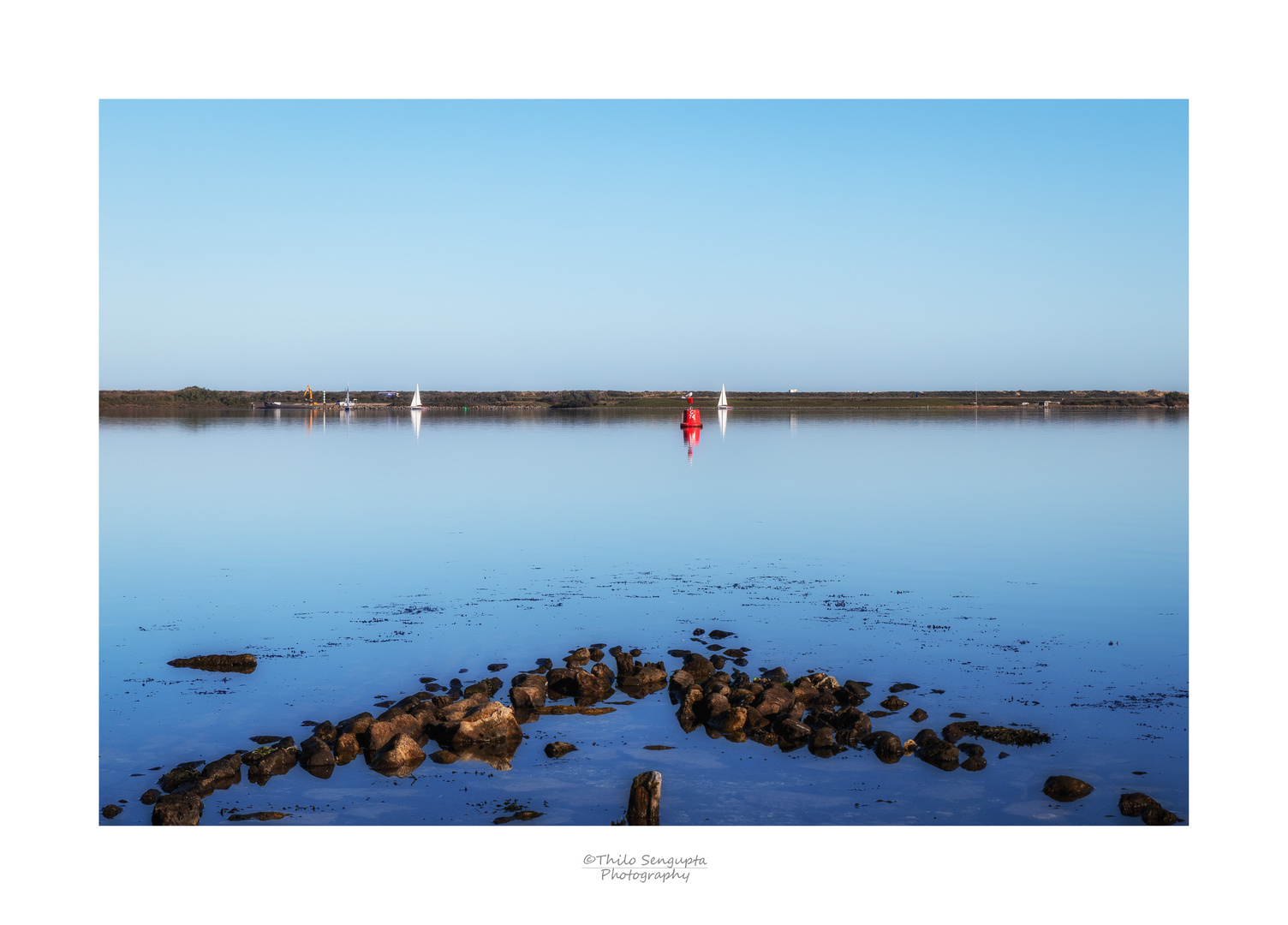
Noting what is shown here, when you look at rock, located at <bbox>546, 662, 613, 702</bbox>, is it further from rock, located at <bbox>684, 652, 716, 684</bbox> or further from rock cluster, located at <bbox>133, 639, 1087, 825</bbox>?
rock, located at <bbox>684, 652, 716, 684</bbox>

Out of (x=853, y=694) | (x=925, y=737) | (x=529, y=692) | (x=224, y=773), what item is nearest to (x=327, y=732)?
(x=224, y=773)

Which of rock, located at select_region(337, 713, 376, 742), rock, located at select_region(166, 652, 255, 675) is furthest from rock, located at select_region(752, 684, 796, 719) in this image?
rock, located at select_region(166, 652, 255, 675)

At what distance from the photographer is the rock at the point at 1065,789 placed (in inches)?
446

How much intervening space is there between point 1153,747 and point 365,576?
17457mm

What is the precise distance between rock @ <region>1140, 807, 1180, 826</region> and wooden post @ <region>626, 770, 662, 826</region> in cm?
559

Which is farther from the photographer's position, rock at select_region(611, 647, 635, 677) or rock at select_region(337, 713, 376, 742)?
rock at select_region(611, 647, 635, 677)

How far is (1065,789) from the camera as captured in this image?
37.3 ft

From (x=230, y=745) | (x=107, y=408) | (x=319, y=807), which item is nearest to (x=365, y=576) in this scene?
(x=230, y=745)

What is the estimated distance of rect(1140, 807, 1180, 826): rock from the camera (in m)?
10.8

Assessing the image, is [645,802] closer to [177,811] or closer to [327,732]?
[327,732]

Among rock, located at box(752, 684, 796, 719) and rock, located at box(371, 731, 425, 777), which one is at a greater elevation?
rock, located at box(752, 684, 796, 719)

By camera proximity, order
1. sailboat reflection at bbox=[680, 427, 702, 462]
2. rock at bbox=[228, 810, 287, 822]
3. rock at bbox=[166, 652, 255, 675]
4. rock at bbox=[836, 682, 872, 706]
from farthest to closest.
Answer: sailboat reflection at bbox=[680, 427, 702, 462], rock at bbox=[166, 652, 255, 675], rock at bbox=[836, 682, 872, 706], rock at bbox=[228, 810, 287, 822]

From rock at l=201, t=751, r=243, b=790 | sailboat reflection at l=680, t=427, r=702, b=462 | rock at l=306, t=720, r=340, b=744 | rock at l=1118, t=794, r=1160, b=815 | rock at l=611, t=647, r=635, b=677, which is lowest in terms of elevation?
rock at l=1118, t=794, r=1160, b=815

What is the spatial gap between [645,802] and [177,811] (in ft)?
17.3
